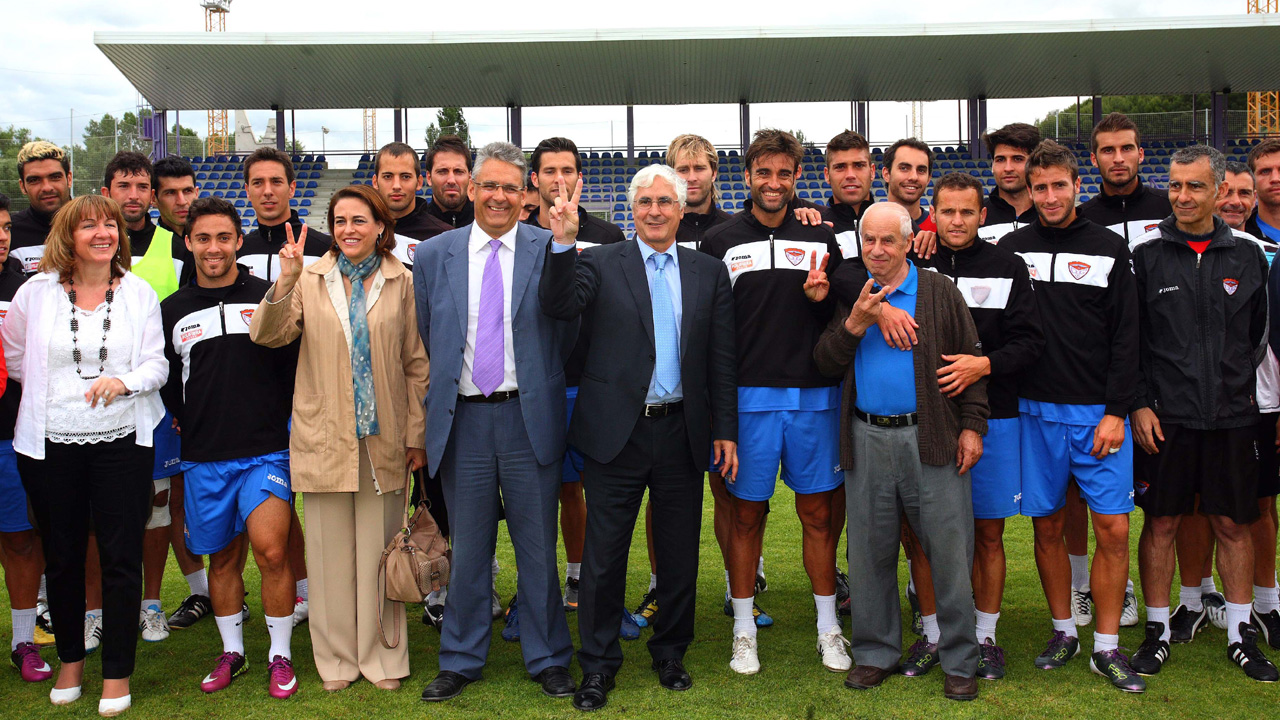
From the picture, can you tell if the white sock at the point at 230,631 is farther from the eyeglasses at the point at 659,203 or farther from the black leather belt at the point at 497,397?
the eyeglasses at the point at 659,203

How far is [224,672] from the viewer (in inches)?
153

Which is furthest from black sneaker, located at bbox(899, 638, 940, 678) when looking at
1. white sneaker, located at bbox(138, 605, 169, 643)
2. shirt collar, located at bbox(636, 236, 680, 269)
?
white sneaker, located at bbox(138, 605, 169, 643)

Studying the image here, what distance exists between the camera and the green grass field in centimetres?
358

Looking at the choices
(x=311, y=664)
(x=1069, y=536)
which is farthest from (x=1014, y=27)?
(x=311, y=664)

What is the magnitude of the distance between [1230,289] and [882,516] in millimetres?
1842

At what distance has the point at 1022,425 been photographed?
13.2 ft

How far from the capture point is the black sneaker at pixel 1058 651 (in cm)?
397

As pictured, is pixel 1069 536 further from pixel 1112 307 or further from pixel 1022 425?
pixel 1112 307

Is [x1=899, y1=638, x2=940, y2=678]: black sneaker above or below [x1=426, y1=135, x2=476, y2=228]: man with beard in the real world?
below

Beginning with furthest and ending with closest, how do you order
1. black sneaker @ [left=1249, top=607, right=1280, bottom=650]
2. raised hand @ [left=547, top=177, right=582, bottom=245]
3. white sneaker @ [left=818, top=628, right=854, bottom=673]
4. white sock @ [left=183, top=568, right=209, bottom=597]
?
1. white sock @ [left=183, top=568, right=209, bottom=597]
2. black sneaker @ [left=1249, top=607, right=1280, bottom=650]
3. white sneaker @ [left=818, top=628, right=854, bottom=673]
4. raised hand @ [left=547, top=177, right=582, bottom=245]

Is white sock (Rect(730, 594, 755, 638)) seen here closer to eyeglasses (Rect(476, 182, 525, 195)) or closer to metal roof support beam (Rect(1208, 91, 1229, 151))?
eyeglasses (Rect(476, 182, 525, 195))

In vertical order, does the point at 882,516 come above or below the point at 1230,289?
below

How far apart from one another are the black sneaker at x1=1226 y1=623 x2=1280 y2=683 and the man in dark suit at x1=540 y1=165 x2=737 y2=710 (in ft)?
7.79

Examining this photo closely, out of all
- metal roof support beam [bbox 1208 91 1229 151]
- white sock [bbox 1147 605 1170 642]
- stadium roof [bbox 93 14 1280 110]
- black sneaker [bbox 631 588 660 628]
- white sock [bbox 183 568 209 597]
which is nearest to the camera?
white sock [bbox 1147 605 1170 642]
